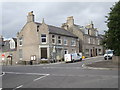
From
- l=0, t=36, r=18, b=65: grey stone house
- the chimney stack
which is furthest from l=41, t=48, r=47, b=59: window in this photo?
l=0, t=36, r=18, b=65: grey stone house

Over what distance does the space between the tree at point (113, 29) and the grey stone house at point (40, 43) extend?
55.9 ft

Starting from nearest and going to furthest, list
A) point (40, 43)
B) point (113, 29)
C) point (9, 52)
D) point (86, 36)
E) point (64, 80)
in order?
point (64, 80) < point (113, 29) < point (40, 43) < point (9, 52) < point (86, 36)

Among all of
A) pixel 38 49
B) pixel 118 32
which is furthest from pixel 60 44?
pixel 118 32

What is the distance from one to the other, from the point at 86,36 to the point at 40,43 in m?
18.6

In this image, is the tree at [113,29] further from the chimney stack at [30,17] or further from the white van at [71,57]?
the chimney stack at [30,17]

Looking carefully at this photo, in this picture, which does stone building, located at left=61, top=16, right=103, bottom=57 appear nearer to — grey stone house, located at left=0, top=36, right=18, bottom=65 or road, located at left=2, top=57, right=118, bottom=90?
grey stone house, located at left=0, top=36, right=18, bottom=65

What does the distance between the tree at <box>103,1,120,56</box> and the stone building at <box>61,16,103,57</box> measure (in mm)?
28094

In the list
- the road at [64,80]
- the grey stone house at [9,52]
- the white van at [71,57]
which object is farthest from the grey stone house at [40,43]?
the road at [64,80]

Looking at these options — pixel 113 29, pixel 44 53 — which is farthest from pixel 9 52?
pixel 113 29

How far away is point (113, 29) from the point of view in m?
23.9

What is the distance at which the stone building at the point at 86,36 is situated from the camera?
53.8m

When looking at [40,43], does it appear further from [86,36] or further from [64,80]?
[64,80]

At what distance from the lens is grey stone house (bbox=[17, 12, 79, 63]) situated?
41406 mm

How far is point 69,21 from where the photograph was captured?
186 feet
